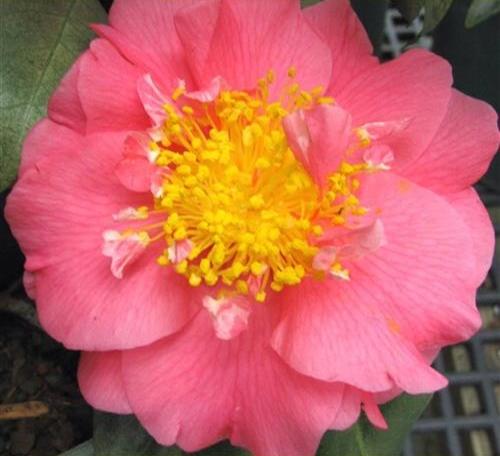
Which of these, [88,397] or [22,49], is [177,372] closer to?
[88,397]

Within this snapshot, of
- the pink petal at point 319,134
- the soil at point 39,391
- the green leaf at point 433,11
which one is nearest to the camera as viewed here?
the pink petal at point 319,134

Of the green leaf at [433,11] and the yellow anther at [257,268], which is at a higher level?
the green leaf at [433,11]

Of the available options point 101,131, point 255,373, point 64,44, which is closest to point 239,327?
point 255,373

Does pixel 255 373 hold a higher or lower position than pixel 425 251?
lower

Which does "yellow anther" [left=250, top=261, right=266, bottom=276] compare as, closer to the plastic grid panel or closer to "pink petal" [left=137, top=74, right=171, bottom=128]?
"pink petal" [left=137, top=74, right=171, bottom=128]

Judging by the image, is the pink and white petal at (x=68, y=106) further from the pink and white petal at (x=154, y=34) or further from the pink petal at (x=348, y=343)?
the pink petal at (x=348, y=343)

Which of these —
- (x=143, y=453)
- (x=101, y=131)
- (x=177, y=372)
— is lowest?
(x=143, y=453)

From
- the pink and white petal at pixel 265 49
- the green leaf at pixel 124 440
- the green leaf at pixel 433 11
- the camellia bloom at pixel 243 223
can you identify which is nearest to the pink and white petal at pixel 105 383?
the camellia bloom at pixel 243 223

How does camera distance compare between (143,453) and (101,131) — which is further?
(143,453)
